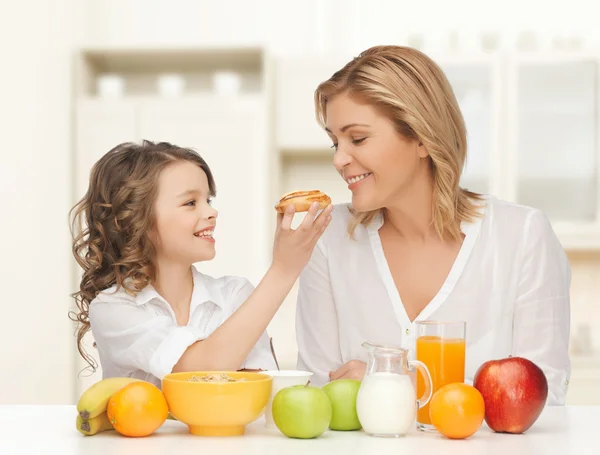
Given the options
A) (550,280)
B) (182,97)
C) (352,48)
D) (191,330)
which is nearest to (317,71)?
(352,48)

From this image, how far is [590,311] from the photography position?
4.33 metres

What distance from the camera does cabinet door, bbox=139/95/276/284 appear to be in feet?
13.4

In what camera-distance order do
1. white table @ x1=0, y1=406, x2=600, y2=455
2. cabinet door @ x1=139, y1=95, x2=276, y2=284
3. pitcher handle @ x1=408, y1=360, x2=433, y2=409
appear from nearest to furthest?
white table @ x1=0, y1=406, x2=600, y2=455 < pitcher handle @ x1=408, y1=360, x2=433, y2=409 < cabinet door @ x1=139, y1=95, x2=276, y2=284

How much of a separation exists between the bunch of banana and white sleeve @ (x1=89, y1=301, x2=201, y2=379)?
10.1 inches

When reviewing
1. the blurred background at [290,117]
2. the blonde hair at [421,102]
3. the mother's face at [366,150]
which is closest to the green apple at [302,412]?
the mother's face at [366,150]

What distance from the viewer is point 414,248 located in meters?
2.06

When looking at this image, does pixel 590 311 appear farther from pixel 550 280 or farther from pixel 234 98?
pixel 550 280

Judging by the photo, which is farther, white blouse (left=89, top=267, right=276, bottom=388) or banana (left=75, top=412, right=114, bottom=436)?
white blouse (left=89, top=267, right=276, bottom=388)

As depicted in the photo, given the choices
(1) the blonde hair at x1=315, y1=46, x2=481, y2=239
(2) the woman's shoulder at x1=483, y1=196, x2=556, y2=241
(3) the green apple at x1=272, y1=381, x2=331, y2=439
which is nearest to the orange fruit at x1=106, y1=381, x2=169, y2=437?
(3) the green apple at x1=272, y1=381, x2=331, y2=439

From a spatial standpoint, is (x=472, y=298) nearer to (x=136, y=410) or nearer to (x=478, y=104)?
(x=136, y=410)

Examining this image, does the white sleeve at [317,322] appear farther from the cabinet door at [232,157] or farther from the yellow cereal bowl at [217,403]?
the cabinet door at [232,157]

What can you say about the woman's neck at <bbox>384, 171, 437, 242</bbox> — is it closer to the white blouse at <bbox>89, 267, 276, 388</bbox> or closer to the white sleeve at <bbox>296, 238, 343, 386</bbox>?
A: the white sleeve at <bbox>296, 238, 343, 386</bbox>

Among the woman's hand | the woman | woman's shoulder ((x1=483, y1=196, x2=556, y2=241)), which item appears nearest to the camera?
the woman's hand

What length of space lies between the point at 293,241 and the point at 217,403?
0.44 metres
